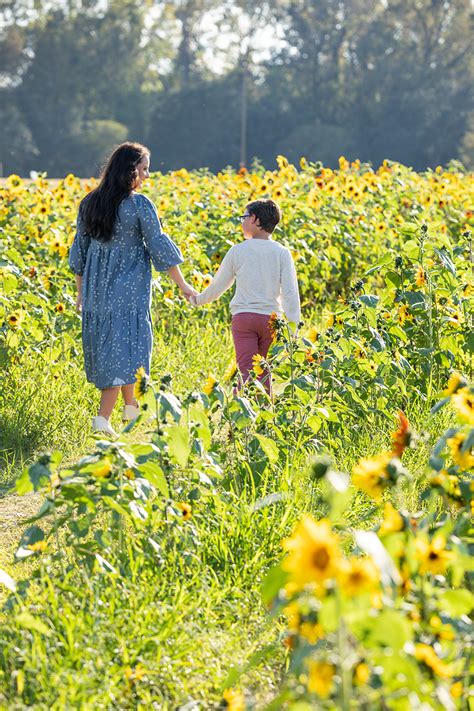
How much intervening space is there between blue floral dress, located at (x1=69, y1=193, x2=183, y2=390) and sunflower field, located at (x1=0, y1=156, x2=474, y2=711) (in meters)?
0.33

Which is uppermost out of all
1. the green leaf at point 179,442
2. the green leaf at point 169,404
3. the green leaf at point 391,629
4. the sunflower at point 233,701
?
the green leaf at point 169,404

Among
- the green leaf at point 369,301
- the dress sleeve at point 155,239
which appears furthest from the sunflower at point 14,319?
the green leaf at point 369,301

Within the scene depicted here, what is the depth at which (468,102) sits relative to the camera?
4103 cm

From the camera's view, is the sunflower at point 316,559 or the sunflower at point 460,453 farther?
the sunflower at point 460,453

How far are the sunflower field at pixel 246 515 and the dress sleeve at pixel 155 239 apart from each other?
0.61 meters

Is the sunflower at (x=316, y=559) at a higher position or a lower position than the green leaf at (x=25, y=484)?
higher

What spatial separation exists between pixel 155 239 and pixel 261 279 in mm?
483

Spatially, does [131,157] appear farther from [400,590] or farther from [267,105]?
[267,105]

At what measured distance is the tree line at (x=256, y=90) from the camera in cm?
4012

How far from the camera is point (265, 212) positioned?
4.70 m

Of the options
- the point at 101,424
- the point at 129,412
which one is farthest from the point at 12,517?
the point at 129,412

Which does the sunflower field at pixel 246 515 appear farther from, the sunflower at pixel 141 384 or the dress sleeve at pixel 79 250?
the dress sleeve at pixel 79 250

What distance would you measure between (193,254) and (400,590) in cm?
446

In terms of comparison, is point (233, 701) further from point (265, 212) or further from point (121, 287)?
point (265, 212)
